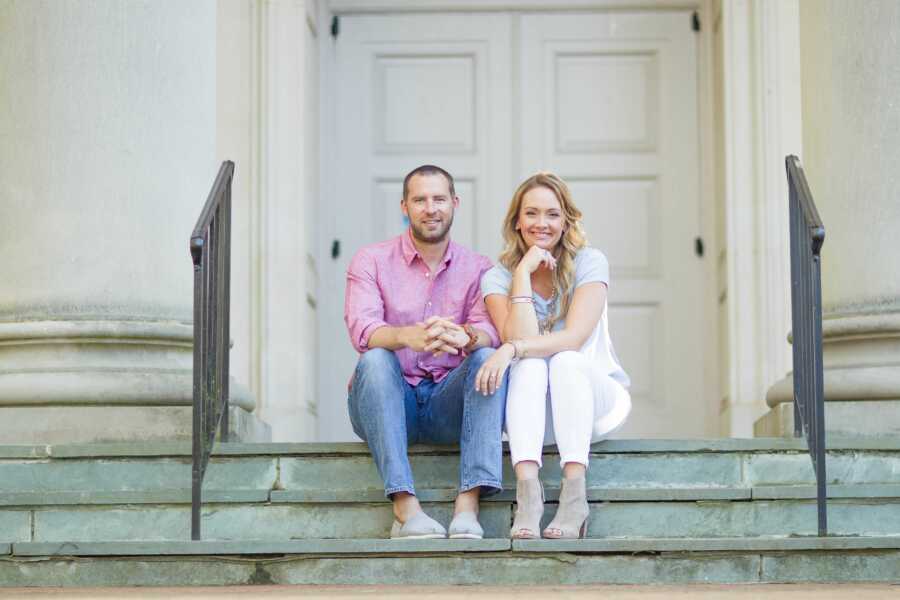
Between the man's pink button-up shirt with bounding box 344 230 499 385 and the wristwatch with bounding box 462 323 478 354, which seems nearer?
the wristwatch with bounding box 462 323 478 354

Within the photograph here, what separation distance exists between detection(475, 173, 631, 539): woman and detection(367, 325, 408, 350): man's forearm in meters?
0.31

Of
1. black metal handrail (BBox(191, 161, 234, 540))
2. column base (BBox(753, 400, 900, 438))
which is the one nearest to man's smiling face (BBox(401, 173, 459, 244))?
black metal handrail (BBox(191, 161, 234, 540))

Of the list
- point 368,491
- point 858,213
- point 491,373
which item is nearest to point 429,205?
point 491,373

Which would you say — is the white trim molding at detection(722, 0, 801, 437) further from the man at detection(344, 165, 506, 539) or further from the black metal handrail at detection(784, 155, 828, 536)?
the man at detection(344, 165, 506, 539)

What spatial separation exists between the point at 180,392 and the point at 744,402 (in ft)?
9.49

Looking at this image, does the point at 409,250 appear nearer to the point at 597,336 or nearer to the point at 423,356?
the point at 423,356

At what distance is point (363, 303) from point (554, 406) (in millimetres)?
756

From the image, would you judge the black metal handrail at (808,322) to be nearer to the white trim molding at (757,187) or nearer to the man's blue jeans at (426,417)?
the man's blue jeans at (426,417)

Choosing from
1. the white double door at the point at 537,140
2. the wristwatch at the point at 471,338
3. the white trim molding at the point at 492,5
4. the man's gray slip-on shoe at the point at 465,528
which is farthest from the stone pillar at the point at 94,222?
the white trim molding at the point at 492,5

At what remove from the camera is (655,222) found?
7586 mm

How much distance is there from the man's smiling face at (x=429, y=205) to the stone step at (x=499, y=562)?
3.92 ft

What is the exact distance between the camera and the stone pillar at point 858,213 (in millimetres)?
5223

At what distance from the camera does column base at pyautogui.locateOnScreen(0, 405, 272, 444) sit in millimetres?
5125

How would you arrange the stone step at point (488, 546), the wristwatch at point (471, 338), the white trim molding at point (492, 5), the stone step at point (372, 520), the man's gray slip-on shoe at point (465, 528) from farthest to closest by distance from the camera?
the white trim molding at point (492, 5), the wristwatch at point (471, 338), the stone step at point (372, 520), the man's gray slip-on shoe at point (465, 528), the stone step at point (488, 546)
